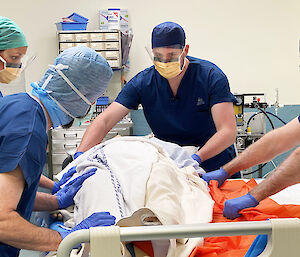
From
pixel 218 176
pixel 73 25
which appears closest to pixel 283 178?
pixel 218 176

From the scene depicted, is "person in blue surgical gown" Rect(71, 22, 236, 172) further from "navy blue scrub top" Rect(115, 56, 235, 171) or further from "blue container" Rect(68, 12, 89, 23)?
"blue container" Rect(68, 12, 89, 23)

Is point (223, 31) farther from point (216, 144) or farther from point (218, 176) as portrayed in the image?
point (218, 176)

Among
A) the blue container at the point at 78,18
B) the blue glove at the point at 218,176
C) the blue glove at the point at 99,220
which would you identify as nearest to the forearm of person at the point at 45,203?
the blue glove at the point at 99,220

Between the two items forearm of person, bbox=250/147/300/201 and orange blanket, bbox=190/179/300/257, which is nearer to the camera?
orange blanket, bbox=190/179/300/257

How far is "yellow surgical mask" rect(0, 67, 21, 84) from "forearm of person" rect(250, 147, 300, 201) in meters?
1.57

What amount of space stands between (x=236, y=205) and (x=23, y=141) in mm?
896

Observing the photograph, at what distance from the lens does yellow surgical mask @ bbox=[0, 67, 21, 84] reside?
7.11 ft

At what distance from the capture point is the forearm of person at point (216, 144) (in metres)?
2.29

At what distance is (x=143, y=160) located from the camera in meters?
1.57

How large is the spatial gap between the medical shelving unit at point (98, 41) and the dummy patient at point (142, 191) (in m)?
3.12

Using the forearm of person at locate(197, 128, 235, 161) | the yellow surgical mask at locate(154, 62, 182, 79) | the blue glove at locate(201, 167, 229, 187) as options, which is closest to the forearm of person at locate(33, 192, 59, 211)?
the blue glove at locate(201, 167, 229, 187)

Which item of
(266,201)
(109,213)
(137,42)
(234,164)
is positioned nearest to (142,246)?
(109,213)

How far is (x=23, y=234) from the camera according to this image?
1.11 m

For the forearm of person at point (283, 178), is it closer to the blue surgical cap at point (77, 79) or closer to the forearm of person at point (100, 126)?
the blue surgical cap at point (77, 79)
